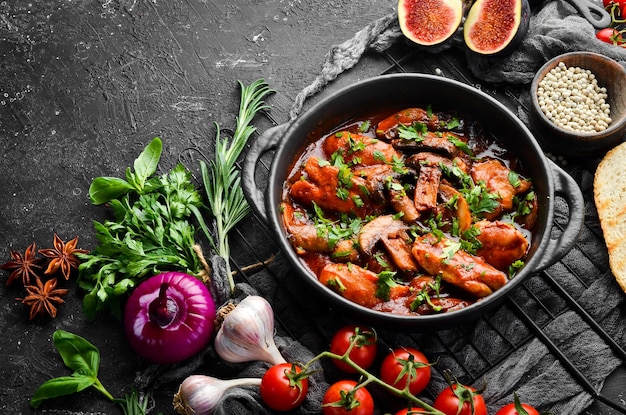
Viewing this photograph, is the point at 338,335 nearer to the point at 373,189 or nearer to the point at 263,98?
the point at 373,189

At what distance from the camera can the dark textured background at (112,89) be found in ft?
16.2

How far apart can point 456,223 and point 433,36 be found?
4.94ft

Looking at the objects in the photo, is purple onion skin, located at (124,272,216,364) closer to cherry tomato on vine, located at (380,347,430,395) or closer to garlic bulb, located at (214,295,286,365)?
garlic bulb, located at (214,295,286,365)

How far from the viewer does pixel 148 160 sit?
4973mm

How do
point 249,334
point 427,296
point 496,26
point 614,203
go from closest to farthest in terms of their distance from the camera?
point 427,296, point 249,334, point 614,203, point 496,26

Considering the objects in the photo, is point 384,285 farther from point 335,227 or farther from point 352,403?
point 352,403

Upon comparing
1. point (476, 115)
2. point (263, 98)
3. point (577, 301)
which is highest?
point (263, 98)

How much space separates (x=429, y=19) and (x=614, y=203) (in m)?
1.71

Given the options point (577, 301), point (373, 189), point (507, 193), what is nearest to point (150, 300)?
point (373, 189)

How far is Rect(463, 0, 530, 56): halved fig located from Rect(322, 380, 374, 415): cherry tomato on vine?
94.9 inches

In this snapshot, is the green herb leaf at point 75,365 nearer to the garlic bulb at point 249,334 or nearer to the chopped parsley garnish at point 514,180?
the garlic bulb at point 249,334

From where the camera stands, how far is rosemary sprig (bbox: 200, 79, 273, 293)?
15.7 ft

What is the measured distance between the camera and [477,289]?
4191 mm

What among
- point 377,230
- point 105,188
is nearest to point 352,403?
point 377,230
